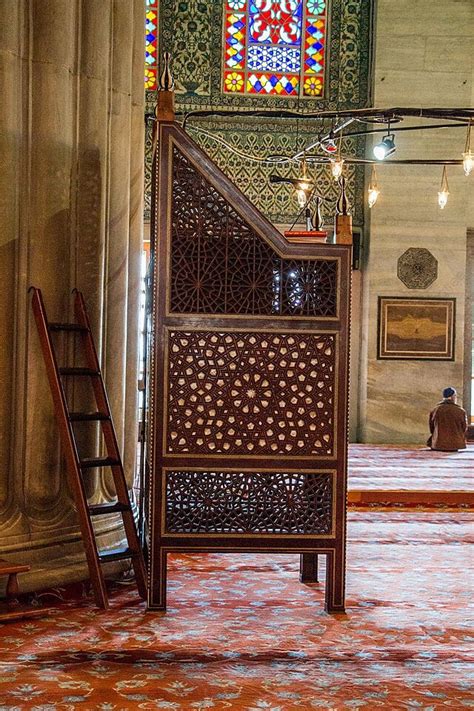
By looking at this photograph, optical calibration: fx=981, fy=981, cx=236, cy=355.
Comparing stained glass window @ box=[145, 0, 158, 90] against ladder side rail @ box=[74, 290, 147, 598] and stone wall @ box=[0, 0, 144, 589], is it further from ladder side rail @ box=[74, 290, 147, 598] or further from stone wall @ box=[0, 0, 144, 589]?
ladder side rail @ box=[74, 290, 147, 598]

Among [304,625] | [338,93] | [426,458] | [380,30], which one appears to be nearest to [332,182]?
[338,93]

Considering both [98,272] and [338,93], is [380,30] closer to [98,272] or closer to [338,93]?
[338,93]

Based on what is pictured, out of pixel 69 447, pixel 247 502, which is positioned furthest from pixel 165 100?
pixel 247 502

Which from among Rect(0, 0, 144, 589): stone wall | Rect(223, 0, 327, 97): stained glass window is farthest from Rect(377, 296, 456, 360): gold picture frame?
Rect(0, 0, 144, 589): stone wall

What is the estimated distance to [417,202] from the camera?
41.0ft

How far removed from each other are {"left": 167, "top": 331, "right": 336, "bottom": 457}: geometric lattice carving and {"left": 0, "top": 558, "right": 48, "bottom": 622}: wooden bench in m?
0.73

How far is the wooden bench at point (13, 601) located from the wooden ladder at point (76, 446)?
0.26 m

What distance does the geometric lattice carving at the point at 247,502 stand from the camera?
3.79 metres

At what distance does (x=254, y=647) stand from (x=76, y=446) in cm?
129

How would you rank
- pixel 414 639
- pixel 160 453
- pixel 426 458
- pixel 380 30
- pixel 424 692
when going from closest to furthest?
pixel 424 692
pixel 414 639
pixel 160 453
pixel 426 458
pixel 380 30

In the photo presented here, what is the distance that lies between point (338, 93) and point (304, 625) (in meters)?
10.0

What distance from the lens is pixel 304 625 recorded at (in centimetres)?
361

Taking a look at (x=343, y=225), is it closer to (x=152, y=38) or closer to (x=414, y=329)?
(x=414, y=329)

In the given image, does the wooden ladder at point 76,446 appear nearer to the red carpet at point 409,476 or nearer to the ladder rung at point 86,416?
the ladder rung at point 86,416
